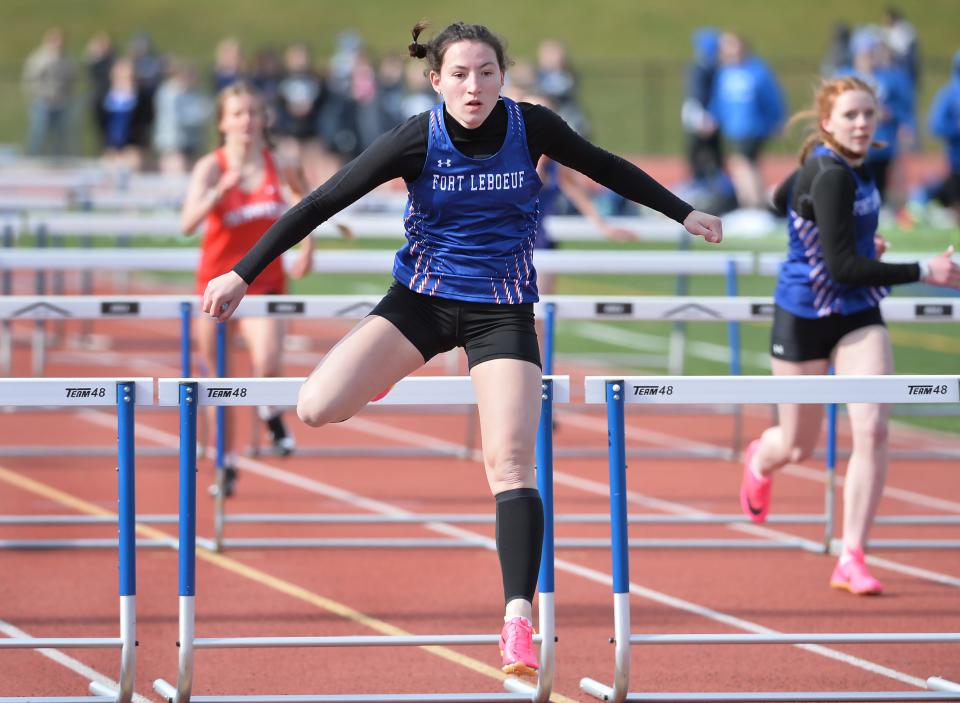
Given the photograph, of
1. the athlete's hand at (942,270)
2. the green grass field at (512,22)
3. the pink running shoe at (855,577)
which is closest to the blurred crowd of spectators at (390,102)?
the pink running shoe at (855,577)

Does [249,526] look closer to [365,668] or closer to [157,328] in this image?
[365,668]

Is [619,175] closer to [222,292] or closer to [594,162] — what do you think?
[594,162]

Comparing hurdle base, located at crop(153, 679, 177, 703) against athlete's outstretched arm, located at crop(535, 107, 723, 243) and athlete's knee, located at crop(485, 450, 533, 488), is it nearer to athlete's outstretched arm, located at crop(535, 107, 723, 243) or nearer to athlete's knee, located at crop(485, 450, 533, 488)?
athlete's knee, located at crop(485, 450, 533, 488)

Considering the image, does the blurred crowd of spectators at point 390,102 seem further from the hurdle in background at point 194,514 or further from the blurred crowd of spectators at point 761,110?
the hurdle in background at point 194,514

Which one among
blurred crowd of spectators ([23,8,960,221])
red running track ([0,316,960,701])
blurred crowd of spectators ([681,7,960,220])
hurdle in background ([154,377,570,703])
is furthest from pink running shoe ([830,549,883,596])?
blurred crowd of spectators ([681,7,960,220])

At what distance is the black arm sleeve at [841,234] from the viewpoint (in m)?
5.86

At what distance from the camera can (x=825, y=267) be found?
626cm

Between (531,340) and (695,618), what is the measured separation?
1.90 meters

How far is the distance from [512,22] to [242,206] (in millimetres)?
42704

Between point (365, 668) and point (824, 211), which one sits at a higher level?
point (824, 211)

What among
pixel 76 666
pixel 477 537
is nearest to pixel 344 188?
pixel 76 666

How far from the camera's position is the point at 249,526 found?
297 inches

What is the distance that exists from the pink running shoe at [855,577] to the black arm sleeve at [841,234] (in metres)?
1.22

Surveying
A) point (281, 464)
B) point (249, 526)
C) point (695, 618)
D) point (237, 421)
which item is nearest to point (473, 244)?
point (695, 618)
